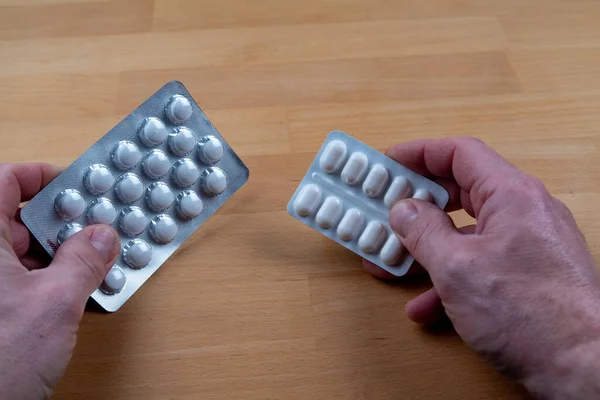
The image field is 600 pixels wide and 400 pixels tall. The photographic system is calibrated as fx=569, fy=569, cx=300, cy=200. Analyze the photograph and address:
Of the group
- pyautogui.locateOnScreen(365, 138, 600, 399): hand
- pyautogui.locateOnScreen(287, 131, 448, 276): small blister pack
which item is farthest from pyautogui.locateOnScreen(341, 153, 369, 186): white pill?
pyautogui.locateOnScreen(365, 138, 600, 399): hand

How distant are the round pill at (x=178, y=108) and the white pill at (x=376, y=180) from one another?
210mm

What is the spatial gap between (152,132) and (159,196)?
0.07m

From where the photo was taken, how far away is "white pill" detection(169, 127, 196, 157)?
2.05ft

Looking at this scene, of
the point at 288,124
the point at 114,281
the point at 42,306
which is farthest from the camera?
the point at 288,124

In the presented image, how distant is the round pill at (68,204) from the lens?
0.57 metres

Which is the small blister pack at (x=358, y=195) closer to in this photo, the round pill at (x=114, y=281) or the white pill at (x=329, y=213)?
the white pill at (x=329, y=213)

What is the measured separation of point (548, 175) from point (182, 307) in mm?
463

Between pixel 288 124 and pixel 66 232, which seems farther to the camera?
pixel 288 124

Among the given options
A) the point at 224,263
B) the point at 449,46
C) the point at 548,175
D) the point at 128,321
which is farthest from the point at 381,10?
the point at 128,321

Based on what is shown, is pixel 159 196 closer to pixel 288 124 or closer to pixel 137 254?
pixel 137 254

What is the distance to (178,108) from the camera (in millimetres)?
621

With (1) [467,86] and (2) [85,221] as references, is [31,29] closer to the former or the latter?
(2) [85,221]

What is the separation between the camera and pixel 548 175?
27.5 inches

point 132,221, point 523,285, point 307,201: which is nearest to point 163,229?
point 132,221
